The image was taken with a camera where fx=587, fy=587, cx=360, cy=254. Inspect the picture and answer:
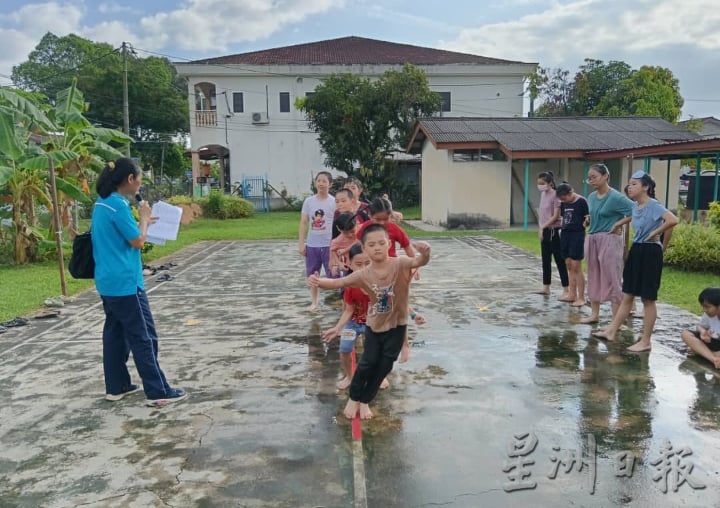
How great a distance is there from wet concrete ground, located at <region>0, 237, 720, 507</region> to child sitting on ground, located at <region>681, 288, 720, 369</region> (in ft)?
0.44

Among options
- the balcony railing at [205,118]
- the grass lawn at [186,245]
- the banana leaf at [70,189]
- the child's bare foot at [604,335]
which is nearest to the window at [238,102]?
the balcony railing at [205,118]

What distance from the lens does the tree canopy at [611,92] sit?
93.4ft

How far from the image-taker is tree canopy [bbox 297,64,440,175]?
22.4 meters

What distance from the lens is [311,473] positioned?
3.12 meters

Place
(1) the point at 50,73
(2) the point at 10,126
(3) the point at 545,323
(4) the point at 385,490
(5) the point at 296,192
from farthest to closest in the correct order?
(1) the point at 50,73, (5) the point at 296,192, (2) the point at 10,126, (3) the point at 545,323, (4) the point at 385,490

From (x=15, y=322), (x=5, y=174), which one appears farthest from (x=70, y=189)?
(x=15, y=322)

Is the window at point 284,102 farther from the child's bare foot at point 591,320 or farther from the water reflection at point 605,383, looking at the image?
the water reflection at point 605,383

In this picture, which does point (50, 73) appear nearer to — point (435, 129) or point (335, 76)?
point (335, 76)

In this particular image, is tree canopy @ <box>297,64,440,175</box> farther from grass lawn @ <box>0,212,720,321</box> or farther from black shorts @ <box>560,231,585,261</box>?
black shorts @ <box>560,231,585,261</box>

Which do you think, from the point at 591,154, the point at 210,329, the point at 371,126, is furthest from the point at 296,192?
the point at 210,329

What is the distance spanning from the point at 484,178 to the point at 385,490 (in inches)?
621

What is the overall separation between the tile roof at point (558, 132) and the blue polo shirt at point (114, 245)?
1432cm

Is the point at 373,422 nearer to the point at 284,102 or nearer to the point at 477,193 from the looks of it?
the point at 477,193

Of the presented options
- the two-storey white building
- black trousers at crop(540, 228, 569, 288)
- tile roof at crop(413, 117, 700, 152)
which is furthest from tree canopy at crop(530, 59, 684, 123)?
black trousers at crop(540, 228, 569, 288)
